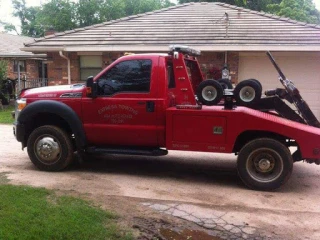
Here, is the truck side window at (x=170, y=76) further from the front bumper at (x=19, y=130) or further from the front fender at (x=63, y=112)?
the front bumper at (x=19, y=130)

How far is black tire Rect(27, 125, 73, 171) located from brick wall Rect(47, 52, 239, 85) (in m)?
7.54

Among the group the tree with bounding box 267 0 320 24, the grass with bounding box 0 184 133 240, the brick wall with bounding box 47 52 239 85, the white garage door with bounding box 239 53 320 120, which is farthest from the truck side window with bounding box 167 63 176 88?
the tree with bounding box 267 0 320 24

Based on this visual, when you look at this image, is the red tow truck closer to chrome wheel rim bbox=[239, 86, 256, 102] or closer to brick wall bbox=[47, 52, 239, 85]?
chrome wheel rim bbox=[239, 86, 256, 102]

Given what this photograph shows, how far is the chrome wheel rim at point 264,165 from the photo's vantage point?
580 cm

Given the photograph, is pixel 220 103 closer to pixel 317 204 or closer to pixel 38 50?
pixel 317 204

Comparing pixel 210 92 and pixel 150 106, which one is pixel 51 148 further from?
pixel 210 92

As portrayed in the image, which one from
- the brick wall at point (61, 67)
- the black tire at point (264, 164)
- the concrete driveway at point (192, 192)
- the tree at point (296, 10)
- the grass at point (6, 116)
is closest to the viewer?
the concrete driveway at point (192, 192)

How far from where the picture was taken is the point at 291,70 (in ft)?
42.7

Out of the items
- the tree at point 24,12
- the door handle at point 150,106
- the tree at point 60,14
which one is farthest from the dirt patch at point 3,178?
the tree at point 24,12

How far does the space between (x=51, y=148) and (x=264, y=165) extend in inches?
144

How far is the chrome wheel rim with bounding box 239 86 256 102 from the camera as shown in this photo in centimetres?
621

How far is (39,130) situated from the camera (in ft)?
21.7

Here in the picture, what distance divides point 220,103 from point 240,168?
119 centimetres

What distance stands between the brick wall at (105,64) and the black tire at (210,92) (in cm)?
701
